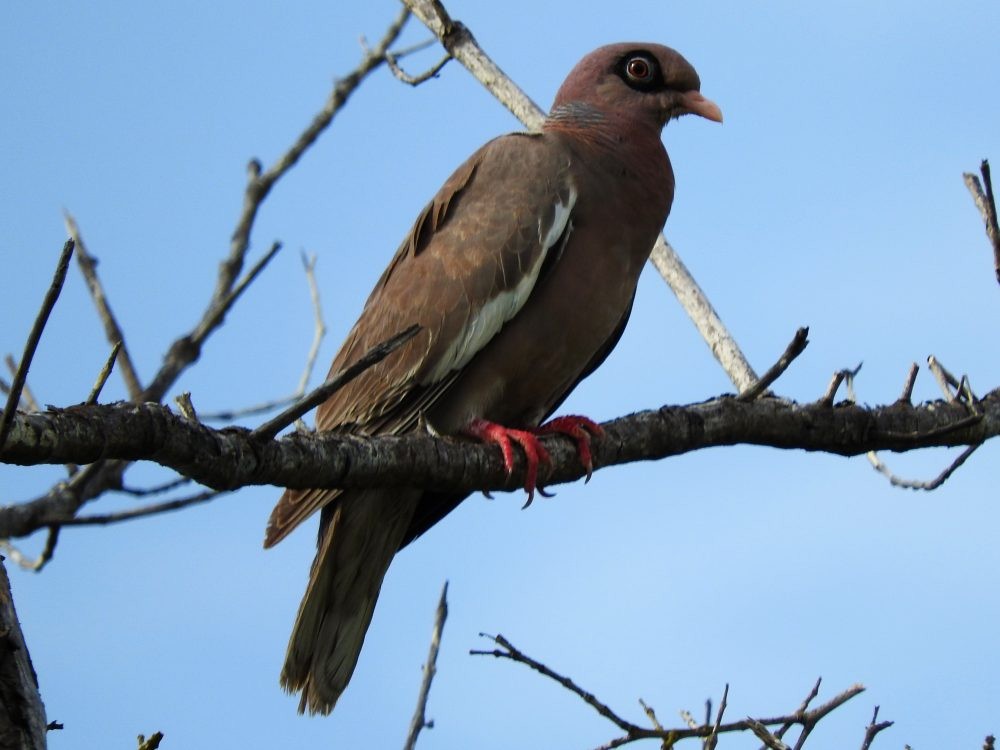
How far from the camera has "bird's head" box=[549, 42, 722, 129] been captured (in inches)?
210

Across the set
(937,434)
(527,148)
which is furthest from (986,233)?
(527,148)

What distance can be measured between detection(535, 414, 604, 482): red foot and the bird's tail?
644 millimetres

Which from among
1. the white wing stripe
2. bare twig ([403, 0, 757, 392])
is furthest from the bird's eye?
the white wing stripe

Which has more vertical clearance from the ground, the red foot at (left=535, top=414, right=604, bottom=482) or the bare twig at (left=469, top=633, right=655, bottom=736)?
the red foot at (left=535, top=414, right=604, bottom=482)

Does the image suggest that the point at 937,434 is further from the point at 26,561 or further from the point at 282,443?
the point at 26,561

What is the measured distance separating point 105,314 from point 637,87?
2.47 m

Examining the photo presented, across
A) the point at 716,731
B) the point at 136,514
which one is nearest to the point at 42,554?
the point at 136,514

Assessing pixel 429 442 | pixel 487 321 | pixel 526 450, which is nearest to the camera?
pixel 429 442

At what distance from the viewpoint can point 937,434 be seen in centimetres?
423

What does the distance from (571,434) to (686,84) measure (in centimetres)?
192

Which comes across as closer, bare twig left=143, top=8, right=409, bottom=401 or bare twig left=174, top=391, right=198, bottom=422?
bare twig left=174, top=391, right=198, bottom=422

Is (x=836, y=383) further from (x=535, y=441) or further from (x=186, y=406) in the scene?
(x=186, y=406)

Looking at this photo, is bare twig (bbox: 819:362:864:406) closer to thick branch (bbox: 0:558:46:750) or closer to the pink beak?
the pink beak

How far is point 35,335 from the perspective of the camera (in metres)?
1.98
